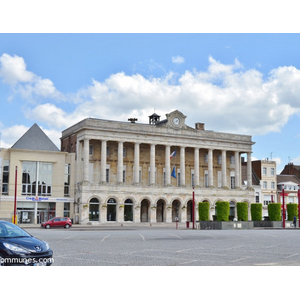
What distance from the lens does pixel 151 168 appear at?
75312 millimetres

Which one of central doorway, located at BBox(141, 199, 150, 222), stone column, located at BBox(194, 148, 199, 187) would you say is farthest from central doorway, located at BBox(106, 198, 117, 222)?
stone column, located at BBox(194, 148, 199, 187)

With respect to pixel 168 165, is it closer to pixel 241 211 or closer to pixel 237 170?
pixel 237 170

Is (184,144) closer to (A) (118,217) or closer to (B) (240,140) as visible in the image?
(B) (240,140)

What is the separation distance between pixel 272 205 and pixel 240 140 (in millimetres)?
29327

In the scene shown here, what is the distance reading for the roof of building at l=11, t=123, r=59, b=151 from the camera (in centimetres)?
6825

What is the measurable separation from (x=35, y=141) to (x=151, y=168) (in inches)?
726

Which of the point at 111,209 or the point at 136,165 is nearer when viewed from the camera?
the point at 111,209

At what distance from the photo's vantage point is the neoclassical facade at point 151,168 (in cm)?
7044

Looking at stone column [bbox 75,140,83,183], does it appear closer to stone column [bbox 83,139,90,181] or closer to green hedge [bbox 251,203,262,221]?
stone column [bbox 83,139,90,181]

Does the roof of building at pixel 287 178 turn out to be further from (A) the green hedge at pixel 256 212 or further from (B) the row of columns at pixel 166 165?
(A) the green hedge at pixel 256 212

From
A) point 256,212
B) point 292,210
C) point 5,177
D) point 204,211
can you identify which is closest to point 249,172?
point 292,210

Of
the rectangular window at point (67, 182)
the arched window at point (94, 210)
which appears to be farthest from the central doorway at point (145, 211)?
the rectangular window at point (67, 182)

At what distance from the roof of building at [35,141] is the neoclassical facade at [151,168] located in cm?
494

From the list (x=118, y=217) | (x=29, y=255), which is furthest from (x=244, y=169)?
(x=29, y=255)
